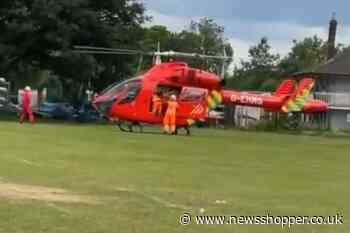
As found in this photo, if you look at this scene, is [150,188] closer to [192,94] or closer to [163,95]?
[163,95]

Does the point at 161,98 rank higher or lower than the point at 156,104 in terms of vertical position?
higher

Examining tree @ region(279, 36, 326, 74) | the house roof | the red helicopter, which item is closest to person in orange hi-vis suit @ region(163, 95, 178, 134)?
the red helicopter

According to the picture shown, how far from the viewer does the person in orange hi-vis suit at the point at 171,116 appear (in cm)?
3775

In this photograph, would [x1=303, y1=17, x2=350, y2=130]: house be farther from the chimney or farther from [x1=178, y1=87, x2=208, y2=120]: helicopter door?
[x1=178, y1=87, x2=208, y2=120]: helicopter door

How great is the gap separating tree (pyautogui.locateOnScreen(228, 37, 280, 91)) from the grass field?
76.7m

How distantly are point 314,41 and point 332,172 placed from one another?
324 ft

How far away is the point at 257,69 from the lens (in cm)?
10581

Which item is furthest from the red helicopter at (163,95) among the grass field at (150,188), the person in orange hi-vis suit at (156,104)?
the grass field at (150,188)

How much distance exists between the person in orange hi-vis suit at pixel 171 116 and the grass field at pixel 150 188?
13067 millimetres

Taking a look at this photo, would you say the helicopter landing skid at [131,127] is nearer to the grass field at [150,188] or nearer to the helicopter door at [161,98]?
the helicopter door at [161,98]

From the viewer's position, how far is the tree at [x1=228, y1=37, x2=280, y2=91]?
3977 inches

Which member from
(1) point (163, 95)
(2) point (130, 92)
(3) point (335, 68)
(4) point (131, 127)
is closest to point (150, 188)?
(2) point (130, 92)

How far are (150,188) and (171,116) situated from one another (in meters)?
23.6

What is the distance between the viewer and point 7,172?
1561 centimetres
